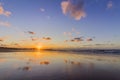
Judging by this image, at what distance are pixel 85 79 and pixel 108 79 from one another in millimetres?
2088

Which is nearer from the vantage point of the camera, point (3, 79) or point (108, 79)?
point (3, 79)

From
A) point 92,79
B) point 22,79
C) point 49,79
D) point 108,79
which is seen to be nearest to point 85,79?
point 92,79

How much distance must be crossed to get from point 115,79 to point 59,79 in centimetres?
497

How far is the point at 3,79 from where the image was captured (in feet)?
44.8

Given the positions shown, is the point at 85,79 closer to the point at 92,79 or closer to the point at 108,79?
the point at 92,79

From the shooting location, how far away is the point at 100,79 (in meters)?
14.4

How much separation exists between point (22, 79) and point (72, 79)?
4.25 meters

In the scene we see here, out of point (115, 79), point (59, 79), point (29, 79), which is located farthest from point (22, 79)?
point (115, 79)

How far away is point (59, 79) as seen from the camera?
13945mm

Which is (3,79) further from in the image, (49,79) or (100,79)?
(100,79)

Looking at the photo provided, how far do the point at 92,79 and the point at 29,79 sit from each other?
17.7 feet

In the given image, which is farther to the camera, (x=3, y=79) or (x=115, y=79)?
(x=115, y=79)

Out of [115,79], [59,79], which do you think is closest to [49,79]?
[59,79]

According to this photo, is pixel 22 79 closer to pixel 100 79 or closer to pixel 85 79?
pixel 85 79
